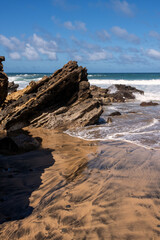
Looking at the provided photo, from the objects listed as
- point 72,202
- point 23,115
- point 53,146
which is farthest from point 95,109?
point 72,202

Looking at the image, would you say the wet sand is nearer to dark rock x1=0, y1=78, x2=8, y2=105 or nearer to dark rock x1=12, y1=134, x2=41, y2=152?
dark rock x1=12, y1=134, x2=41, y2=152

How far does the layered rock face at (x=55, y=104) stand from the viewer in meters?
9.52

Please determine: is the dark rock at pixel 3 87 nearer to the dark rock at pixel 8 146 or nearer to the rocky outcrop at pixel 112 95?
the dark rock at pixel 8 146

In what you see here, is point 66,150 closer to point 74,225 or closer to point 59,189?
point 59,189

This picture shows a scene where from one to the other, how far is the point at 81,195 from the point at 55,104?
734cm

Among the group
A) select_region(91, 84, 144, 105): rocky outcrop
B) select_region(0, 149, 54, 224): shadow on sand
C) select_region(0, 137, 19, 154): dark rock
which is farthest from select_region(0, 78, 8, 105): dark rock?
select_region(91, 84, 144, 105): rocky outcrop

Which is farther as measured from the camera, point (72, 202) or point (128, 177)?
point (128, 177)

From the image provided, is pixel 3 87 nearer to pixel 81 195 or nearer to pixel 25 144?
pixel 25 144

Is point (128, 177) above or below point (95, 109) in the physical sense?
below

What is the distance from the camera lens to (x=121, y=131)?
9172 mm

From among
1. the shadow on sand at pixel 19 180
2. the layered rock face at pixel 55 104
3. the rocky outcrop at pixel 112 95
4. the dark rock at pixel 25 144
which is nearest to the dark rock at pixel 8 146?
the dark rock at pixel 25 144

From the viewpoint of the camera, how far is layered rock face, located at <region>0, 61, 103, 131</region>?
9.52 m

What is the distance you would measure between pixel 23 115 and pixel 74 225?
24.4ft

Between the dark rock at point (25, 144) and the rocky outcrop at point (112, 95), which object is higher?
the rocky outcrop at point (112, 95)
